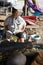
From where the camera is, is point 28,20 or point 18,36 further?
point 28,20

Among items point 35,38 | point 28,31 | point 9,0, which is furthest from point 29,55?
point 9,0

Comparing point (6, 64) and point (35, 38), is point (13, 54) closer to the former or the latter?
point (6, 64)

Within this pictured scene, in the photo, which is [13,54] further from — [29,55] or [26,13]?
[26,13]

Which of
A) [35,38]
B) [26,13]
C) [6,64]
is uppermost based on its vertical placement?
[6,64]

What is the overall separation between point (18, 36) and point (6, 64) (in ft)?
8.88

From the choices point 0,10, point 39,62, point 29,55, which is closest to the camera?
point 39,62

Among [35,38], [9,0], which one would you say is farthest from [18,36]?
[9,0]

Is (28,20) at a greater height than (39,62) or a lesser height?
lesser

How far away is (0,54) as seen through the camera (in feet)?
11.2

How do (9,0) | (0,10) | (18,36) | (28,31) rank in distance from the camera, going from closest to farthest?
(18,36)
(28,31)
(0,10)
(9,0)

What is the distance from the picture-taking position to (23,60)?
3.18 metres

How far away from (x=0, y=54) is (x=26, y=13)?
6.38 m

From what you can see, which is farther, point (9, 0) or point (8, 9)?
point (9, 0)

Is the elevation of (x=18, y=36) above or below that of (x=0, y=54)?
below
